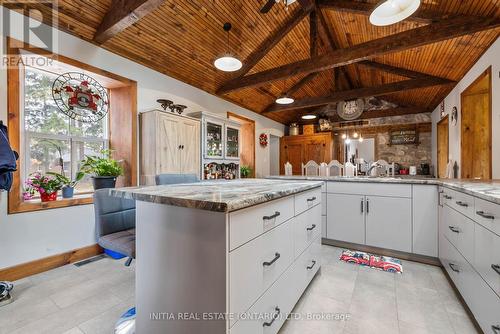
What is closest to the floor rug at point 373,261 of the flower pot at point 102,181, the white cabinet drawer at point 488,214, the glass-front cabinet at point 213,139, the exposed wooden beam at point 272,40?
the white cabinet drawer at point 488,214

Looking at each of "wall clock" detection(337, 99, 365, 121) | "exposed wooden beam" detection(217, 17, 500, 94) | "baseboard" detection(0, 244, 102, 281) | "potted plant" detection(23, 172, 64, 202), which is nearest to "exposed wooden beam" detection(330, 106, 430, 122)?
"wall clock" detection(337, 99, 365, 121)

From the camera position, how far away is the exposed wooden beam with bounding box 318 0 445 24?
265 centimetres

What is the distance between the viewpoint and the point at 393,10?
1.85 m

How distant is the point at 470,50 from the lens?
2924 millimetres

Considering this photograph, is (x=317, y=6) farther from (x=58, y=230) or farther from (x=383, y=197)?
(x=58, y=230)

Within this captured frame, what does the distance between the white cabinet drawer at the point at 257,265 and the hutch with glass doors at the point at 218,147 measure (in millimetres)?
2654

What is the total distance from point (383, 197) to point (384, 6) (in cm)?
192

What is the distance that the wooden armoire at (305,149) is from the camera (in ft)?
21.5

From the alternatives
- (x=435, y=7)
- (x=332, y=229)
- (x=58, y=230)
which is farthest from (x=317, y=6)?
(x=58, y=230)

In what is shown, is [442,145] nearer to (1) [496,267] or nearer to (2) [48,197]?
(1) [496,267]

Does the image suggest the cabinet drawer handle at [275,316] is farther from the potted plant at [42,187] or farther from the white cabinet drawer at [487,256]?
the potted plant at [42,187]

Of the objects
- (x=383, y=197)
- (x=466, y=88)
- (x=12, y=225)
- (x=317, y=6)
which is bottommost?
(x=12, y=225)

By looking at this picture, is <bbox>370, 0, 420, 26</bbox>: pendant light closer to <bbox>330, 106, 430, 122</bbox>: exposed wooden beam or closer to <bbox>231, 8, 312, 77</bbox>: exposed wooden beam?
<bbox>231, 8, 312, 77</bbox>: exposed wooden beam

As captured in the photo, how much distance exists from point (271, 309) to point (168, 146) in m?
2.55
